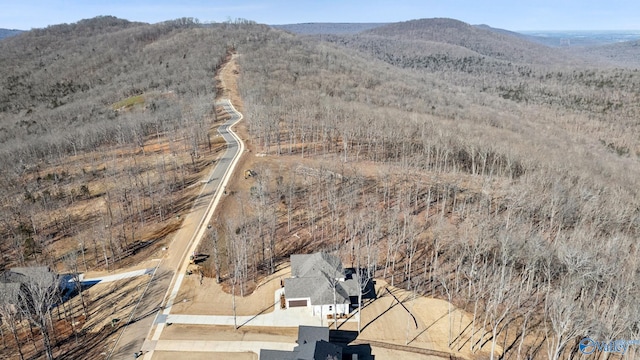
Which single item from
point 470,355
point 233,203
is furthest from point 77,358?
point 470,355

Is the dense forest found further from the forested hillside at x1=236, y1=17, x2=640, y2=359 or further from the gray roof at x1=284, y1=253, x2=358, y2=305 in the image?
the gray roof at x1=284, y1=253, x2=358, y2=305

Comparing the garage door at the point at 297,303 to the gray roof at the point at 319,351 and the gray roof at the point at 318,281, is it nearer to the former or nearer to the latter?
the gray roof at the point at 318,281

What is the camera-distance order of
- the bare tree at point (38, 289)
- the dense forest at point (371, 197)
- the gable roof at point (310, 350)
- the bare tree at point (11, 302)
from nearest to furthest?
the gable roof at point (310, 350) < the bare tree at point (11, 302) < the bare tree at point (38, 289) < the dense forest at point (371, 197)

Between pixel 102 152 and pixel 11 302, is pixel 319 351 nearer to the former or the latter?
pixel 11 302

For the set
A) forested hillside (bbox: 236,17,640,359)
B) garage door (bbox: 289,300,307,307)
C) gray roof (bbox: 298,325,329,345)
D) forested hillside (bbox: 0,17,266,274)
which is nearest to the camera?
gray roof (bbox: 298,325,329,345)

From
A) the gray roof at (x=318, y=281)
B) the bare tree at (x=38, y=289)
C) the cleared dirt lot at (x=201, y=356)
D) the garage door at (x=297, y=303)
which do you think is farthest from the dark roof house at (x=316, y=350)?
the bare tree at (x=38, y=289)

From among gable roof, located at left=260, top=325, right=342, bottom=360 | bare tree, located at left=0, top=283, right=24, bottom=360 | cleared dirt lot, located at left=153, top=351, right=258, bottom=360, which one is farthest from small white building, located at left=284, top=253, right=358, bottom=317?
bare tree, located at left=0, top=283, right=24, bottom=360

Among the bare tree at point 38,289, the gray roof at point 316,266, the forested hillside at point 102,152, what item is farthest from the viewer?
the forested hillside at point 102,152
